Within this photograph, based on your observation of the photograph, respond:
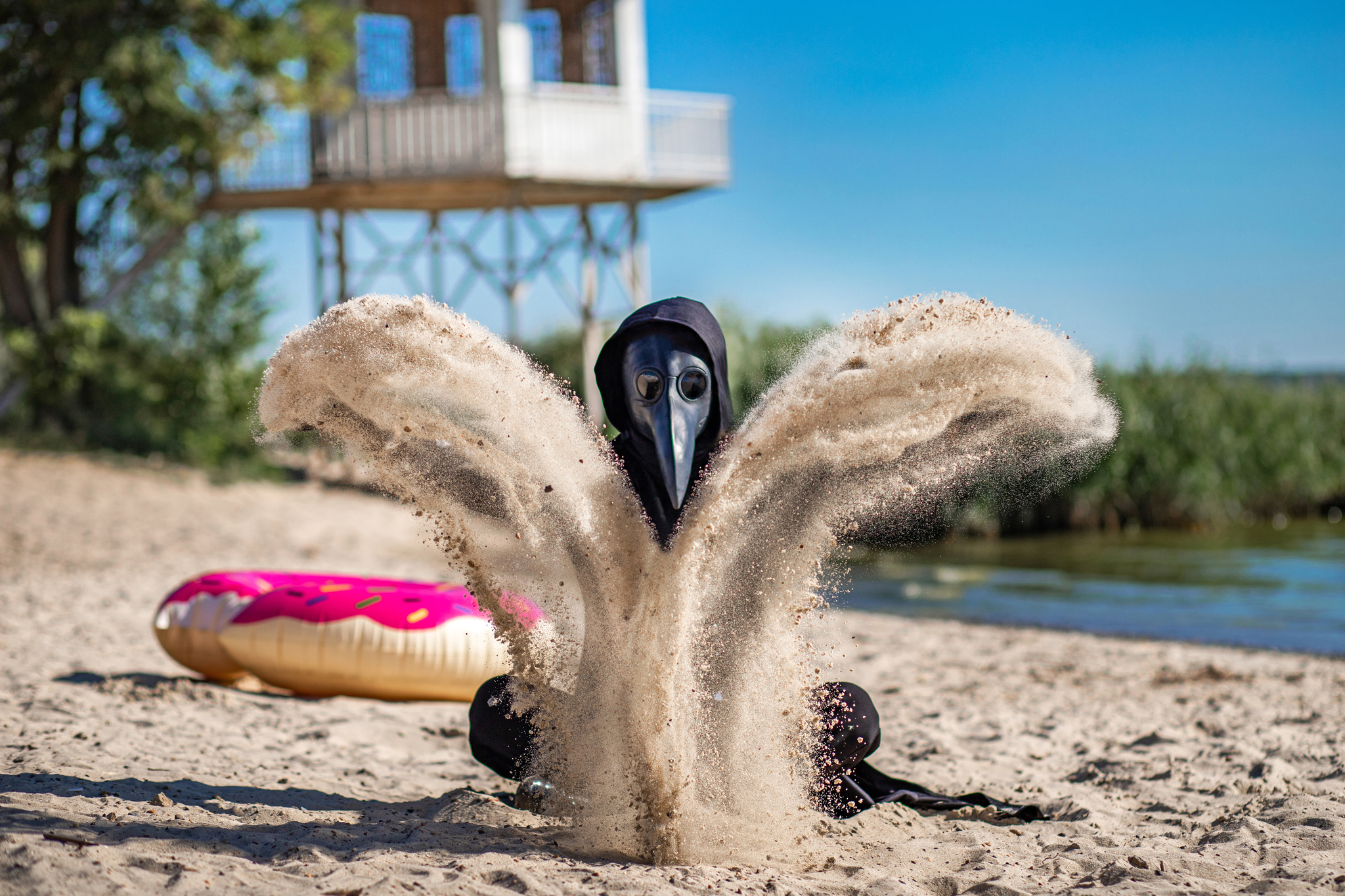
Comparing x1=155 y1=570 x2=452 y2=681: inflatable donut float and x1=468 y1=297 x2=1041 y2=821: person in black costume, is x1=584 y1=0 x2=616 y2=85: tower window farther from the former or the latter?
x1=468 y1=297 x2=1041 y2=821: person in black costume

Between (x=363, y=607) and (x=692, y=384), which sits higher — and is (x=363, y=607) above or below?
below

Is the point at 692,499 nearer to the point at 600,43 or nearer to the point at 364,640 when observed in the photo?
the point at 364,640

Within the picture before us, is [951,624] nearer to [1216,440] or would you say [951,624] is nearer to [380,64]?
[1216,440]

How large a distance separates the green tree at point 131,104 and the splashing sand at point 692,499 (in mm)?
13706

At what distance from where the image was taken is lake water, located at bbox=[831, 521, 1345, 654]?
972 cm

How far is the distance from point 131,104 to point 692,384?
14663 mm

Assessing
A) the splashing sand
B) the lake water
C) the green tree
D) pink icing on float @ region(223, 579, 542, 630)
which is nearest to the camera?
the splashing sand

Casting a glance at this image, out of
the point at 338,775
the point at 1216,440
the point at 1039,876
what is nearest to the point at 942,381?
the point at 1039,876

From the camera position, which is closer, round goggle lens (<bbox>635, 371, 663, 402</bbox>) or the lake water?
round goggle lens (<bbox>635, 371, 663, 402</bbox>)

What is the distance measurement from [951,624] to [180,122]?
12498mm

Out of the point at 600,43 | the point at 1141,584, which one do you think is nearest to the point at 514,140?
the point at 600,43

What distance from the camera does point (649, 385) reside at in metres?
2.96

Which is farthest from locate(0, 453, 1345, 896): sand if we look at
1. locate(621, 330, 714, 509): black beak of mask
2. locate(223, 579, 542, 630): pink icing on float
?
locate(621, 330, 714, 509): black beak of mask

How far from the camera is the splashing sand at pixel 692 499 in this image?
2.80 meters
